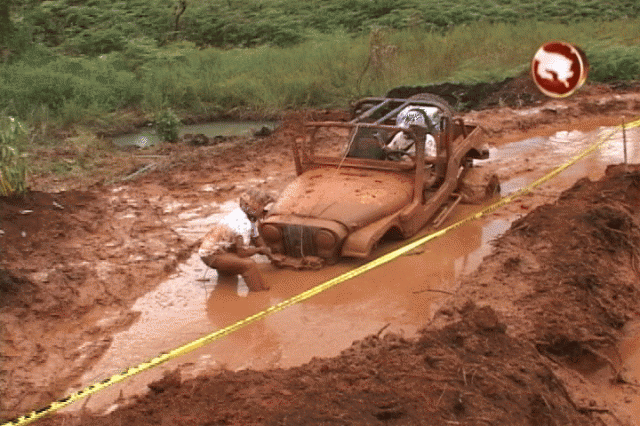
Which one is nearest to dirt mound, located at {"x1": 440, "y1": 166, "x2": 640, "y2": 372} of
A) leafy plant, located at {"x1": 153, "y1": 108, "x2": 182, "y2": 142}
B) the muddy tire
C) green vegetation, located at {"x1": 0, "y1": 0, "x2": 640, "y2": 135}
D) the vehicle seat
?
the muddy tire

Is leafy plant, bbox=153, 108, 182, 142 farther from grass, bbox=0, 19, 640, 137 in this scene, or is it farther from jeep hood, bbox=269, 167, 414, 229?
jeep hood, bbox=269, 167, 414, 229

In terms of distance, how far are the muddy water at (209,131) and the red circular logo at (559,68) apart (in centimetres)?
1163

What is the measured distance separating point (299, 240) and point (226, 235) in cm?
99

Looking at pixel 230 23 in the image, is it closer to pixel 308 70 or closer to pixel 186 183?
pixel 308 70

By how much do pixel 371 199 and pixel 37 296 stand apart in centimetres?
406

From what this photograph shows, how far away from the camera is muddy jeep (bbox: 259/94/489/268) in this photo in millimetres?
9070

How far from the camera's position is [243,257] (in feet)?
28.5

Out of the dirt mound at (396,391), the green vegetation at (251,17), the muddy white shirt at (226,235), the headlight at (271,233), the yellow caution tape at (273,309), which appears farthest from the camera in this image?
the green vegetation at (251,17)

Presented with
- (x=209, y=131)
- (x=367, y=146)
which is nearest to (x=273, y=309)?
(x=367, y=146)

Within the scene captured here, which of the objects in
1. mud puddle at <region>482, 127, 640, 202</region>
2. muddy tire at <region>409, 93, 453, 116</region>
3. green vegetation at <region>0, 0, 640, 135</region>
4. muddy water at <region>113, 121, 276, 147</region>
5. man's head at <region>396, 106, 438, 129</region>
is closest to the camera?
man's head at <region>396, 106, 438, 129</region>

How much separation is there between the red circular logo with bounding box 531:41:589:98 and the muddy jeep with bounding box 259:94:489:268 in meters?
3.94

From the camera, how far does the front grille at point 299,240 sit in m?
9.05

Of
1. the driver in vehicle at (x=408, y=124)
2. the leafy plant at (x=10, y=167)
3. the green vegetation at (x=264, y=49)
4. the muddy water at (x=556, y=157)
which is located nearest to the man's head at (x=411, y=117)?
the driver in vehicle at (x=408, y=124)

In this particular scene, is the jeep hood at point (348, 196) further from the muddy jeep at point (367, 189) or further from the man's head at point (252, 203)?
the man's head at point (252, 203)
